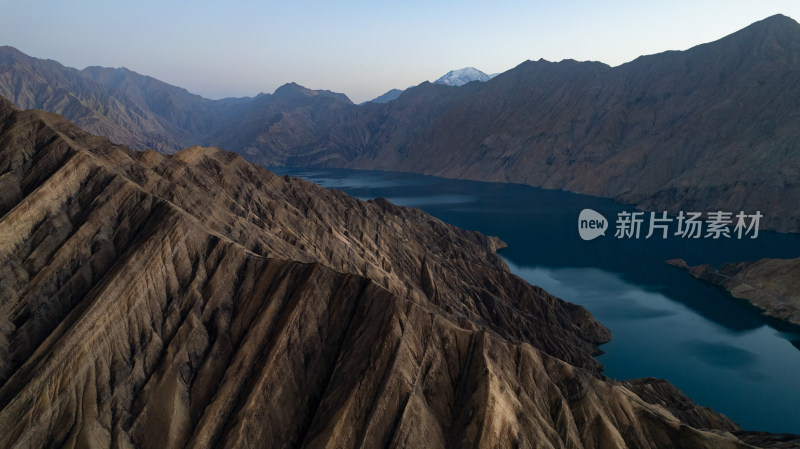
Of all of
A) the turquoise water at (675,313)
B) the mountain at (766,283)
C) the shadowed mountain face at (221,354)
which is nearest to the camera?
the shadowed mountain face at (221,354)

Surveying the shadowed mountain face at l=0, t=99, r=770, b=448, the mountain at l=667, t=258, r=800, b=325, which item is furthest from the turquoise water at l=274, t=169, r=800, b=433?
the shadowed mountain face at l=0, t=99, r=770, b=448

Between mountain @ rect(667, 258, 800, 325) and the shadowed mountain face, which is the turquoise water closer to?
mountain @ rect(667, 258, 800, 325)

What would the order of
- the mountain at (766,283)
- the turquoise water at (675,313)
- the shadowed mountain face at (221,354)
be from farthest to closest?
the mountain at (766,283)
the turquoise water at (675,313)
the shadowed mountain face at (221,354)

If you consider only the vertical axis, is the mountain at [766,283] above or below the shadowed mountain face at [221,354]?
above

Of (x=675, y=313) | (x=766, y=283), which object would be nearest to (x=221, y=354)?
(x=675, y=313)

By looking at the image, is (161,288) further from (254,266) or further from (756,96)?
(756,96)

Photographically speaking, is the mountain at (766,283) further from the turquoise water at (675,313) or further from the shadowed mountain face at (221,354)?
the shadowed mountain face at (221,354)

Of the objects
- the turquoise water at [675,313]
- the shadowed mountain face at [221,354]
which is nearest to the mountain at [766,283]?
the turquoise water at [675,313]
